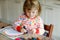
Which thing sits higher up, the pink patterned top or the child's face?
the child's face

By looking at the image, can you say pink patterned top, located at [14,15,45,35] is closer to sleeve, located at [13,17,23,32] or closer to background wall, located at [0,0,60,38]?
sleeve, located at [13,17,23,32]

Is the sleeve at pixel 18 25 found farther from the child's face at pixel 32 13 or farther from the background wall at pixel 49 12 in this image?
the background wall at pixel 49 12

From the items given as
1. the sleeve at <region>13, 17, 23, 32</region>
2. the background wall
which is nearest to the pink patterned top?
the sleeve at <region>13, 17, 23, 32</region>

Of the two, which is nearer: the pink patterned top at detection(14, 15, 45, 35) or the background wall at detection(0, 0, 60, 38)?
the pink patterned top at detection(14, 15, 45, 35)

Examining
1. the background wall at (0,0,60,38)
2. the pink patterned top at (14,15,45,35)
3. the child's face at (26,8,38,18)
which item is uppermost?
the child's face at (26,8,38,18)

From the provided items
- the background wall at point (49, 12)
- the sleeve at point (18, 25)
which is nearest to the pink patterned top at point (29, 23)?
the sleeve at point (18, 25)

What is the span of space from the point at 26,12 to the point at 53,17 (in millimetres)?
1485

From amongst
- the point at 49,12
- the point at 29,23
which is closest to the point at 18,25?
the point at 29,23

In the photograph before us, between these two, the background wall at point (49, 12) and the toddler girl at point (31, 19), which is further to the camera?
the background wall at point (49, 12)

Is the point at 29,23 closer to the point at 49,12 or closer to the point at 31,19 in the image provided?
the point at 31,19

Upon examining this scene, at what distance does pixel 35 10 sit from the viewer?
54.4 inches

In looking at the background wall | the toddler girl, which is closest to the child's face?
the toddler girl

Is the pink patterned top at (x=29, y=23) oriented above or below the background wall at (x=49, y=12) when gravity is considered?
above

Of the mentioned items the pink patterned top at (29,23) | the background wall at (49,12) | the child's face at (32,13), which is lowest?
the background wall at (49,12)
